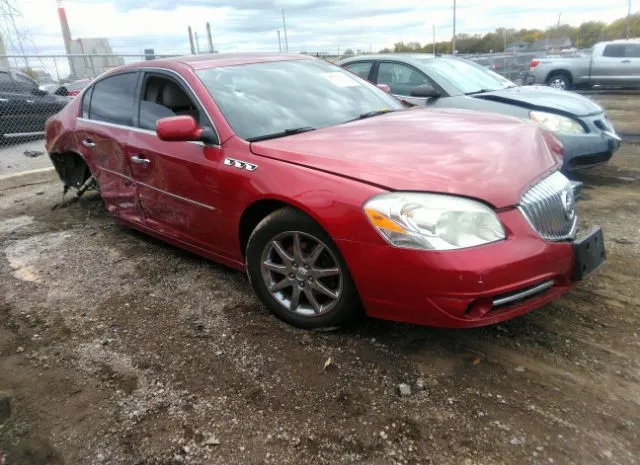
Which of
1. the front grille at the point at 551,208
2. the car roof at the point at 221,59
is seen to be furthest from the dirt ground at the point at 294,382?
the car roof at the point at 221,59

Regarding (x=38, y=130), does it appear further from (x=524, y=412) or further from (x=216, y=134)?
(x=524, y=412)

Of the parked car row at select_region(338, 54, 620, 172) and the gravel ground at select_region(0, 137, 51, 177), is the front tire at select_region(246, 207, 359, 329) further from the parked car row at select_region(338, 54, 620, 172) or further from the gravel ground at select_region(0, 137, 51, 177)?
the gravel ground at select_region(0, 137, 51, 177)

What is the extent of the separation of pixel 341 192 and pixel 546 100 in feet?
14.5

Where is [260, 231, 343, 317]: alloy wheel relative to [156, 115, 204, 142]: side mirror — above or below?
below

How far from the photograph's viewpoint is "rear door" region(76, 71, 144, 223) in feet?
13.5

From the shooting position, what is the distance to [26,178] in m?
7.78

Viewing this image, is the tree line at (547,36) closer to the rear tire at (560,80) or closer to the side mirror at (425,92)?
the rear tire at (560,80)

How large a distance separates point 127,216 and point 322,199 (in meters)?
2.42

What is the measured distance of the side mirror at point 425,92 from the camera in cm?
592

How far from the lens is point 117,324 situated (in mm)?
3250

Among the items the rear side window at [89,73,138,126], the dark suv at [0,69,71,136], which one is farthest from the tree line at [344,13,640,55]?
the rear side window at [89,73,138,126]

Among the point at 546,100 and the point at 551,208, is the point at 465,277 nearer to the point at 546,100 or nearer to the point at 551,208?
the point at 551,208

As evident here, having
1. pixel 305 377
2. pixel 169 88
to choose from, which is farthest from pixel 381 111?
pixel 305 377

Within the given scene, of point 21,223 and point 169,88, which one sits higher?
point 169,88
